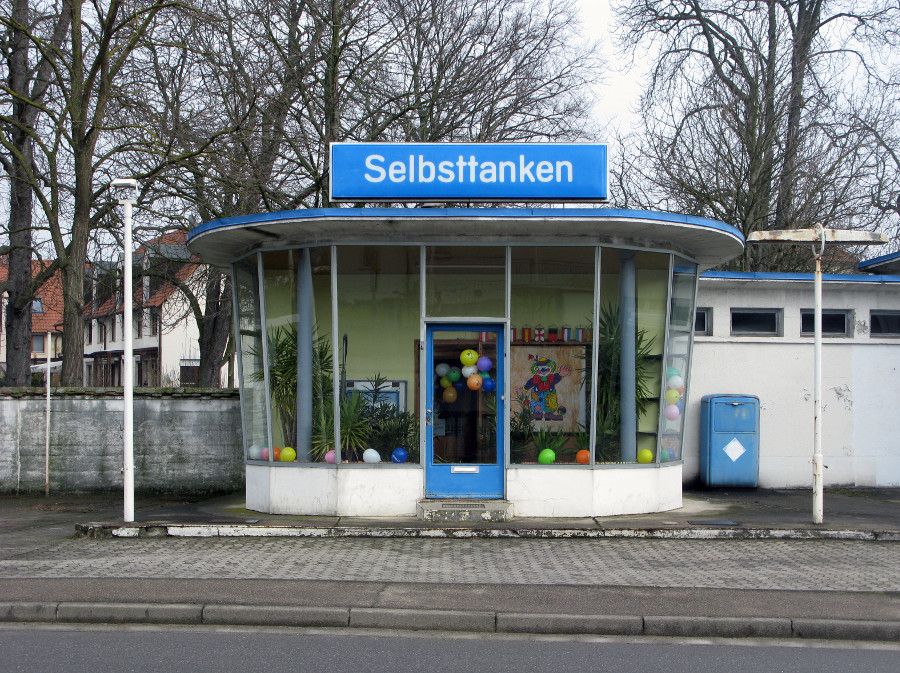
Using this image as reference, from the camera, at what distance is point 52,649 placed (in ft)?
20.1

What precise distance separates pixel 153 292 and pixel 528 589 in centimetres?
2005

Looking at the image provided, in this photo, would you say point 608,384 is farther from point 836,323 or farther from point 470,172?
point 836,323

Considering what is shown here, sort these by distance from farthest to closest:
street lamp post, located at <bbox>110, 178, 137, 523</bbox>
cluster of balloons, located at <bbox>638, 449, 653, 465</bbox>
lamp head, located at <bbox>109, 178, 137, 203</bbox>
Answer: cluster of balloons, located at <bbox>638, 449, 653, 465</bbox>, street lamp post, located at <bbox>110, 178, 137, 523</bbox>, lamp head, located at <bbox>109, 178, 137, 203</bbox>

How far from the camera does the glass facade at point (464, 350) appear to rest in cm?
1112

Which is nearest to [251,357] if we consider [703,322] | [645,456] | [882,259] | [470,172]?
[470,172]

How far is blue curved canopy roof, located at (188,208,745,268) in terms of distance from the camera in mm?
10219

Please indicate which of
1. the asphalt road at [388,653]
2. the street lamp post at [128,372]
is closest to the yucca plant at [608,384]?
the asphalt road at [388,653]

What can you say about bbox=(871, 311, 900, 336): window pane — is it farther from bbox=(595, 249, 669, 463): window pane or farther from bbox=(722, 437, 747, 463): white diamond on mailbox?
bbox=(595, 249, 669, 463): window pane

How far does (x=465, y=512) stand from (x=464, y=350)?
208 cm

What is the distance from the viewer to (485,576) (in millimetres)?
8125

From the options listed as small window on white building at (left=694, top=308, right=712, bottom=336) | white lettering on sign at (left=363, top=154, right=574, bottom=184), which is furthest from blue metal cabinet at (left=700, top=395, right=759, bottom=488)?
white lettering on sign at (left=363, top=154, right=574, bottom=184)

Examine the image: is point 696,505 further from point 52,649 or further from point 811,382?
point 52,649

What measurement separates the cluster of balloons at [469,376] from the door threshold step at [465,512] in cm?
138

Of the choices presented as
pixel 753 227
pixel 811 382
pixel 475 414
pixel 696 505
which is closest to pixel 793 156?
pixel 753 227
